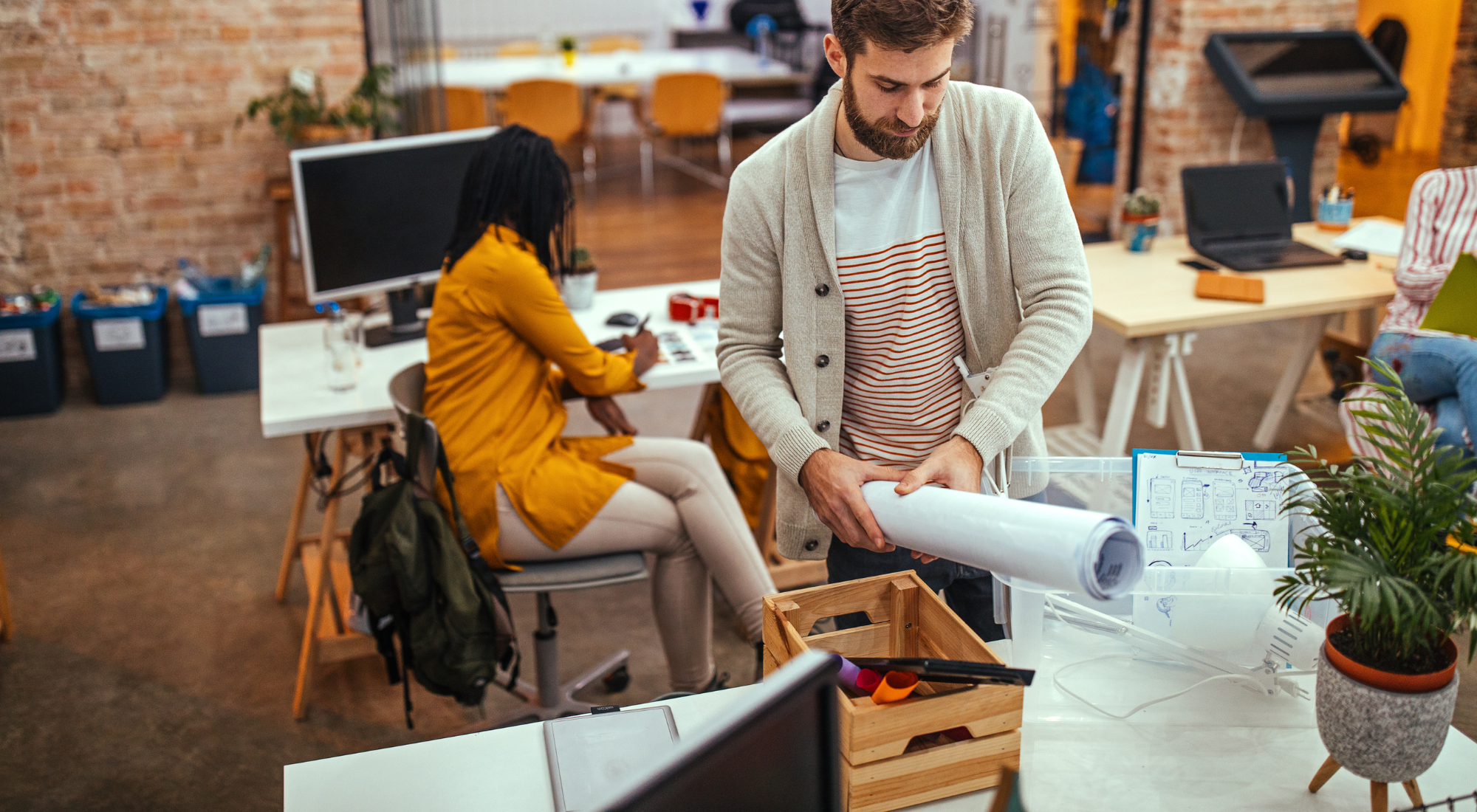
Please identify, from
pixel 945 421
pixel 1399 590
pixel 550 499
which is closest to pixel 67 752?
pixel 550 499

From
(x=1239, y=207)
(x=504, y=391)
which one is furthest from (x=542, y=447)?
(x=1239, y=207)

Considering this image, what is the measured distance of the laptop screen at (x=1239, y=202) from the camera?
361cm

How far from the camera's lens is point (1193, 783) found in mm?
1244

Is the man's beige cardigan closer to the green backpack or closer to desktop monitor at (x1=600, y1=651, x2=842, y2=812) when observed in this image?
desktop monitor at (x1=600, y1=651, x2=842, y2=812)

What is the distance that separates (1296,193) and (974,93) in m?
3.95

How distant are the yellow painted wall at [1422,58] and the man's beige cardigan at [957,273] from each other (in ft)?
27.1

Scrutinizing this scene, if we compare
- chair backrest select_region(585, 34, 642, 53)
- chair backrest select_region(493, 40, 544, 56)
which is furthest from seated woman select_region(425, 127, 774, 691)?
chair backrest select_region(585, 34, 642, 53)

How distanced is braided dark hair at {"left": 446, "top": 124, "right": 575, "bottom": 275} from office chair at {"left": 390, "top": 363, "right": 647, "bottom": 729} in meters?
0.30

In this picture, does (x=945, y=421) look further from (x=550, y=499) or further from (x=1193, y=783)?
(x=550, y=499)

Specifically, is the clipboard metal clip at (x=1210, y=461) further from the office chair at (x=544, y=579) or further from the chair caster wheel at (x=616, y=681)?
the chair caster wheel at (x=616, y=681)

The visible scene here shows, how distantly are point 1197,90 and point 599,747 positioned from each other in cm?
496

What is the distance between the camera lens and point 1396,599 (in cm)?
108

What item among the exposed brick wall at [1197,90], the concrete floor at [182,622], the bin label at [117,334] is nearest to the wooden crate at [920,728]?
the concrete floor at [182,622]

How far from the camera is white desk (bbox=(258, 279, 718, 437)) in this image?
8.10ft
